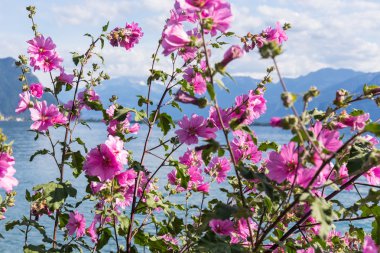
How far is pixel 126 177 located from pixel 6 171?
80 centimetres

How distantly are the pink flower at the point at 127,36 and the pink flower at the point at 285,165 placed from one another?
1.60 metres

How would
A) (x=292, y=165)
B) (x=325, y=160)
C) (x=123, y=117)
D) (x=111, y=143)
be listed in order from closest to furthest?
(x=325, y=160), (x=292, y=165), (x=111, y=143), (x=123, y=117)

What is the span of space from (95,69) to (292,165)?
1988mm

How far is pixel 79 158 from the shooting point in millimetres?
2748

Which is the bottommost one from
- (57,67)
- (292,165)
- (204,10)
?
(292,165)

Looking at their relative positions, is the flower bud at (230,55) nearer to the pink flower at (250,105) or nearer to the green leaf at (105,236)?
the pink flower at (250,105)

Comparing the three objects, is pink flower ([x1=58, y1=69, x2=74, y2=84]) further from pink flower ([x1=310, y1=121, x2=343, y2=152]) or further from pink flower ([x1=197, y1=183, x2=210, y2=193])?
pink flower ([x1=310, y1=121, x2=343, y2=152])

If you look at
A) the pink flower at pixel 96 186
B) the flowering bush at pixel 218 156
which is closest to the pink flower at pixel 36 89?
the flowering bush at pixel 218 156

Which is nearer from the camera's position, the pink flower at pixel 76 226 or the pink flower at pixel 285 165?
the pink flower at pixel 285 165

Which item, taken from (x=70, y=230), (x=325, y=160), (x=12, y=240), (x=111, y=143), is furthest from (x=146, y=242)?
(x=12, y=240)

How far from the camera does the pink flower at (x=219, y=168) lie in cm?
323

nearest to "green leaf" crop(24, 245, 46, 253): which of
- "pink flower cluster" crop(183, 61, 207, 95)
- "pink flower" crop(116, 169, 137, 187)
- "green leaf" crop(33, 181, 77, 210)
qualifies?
"green leaf" crop(33, 181, 77, 210)

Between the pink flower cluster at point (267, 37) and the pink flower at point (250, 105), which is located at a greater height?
the pink flower cluster at point (267, 37)

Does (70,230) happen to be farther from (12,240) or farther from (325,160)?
(12,240)
